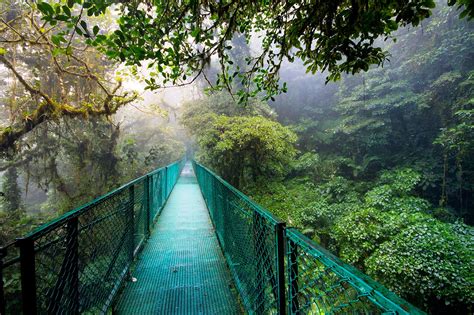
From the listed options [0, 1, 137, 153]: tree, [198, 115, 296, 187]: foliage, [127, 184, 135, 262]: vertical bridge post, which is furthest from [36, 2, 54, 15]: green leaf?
[198, 115, 296, 187]: foliage

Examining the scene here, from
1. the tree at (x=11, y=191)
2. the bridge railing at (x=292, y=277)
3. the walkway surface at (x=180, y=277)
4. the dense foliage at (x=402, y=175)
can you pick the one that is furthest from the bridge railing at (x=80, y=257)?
the tree at (x=11, y=191)

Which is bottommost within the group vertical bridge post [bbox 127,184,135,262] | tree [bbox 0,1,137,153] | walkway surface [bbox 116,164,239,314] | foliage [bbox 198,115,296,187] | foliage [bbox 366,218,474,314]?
foliage [bbox 366,218,474,314]

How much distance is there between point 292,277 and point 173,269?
2117mm

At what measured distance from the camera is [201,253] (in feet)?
11.1

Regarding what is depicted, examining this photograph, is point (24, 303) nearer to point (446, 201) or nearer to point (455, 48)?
point (446, 201)

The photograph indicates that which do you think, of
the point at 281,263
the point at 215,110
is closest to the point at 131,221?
the point at 281,263

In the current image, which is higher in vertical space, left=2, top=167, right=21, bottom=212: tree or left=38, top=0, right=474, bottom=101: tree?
left=38, top=0, right=474, bottom=101: tree

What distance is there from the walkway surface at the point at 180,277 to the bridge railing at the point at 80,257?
215 millimetres

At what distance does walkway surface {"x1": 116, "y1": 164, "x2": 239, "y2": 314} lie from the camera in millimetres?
2234

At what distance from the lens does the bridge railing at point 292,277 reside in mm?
792

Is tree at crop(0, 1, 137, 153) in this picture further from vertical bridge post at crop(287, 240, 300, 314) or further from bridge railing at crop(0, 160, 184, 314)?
vertical bridge post at crop(287, 240, 300, 314)

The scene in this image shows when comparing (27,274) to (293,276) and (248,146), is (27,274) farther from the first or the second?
(248,146)

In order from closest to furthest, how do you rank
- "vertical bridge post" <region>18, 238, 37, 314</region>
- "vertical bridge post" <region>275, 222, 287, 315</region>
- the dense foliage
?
"vertical bridge post" <region>18, 238, 37, 314</region>
"vertical bridge post" <region>275, 222, 287, 315</region>
the dense foliage

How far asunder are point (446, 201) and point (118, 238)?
11.5m
